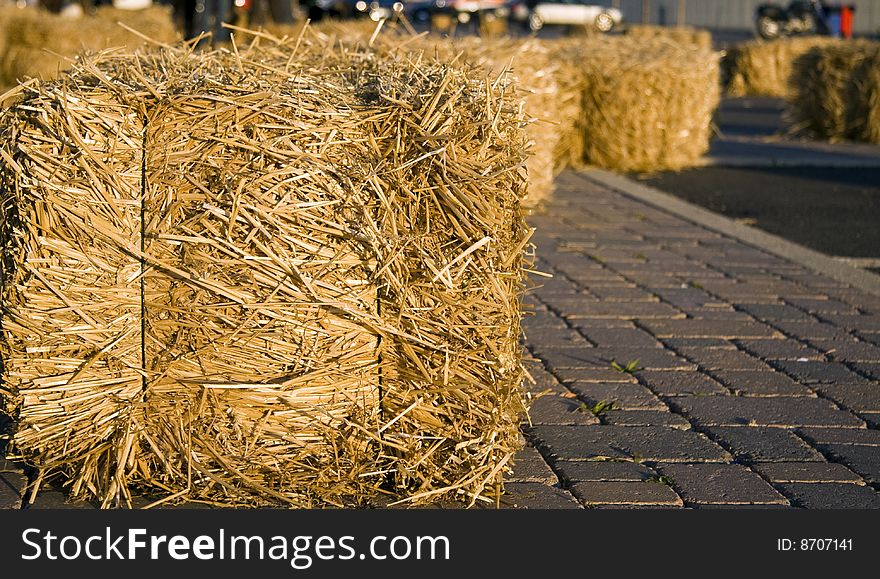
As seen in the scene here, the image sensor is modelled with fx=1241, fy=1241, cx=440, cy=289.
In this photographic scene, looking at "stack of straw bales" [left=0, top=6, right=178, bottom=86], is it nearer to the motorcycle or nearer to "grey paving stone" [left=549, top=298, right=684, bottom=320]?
"grey paving stone" [left=549, top=298, right=684, bottom=320]

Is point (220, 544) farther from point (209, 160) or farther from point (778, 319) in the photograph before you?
point (778, 319)

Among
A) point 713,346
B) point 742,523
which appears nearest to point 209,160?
point 742,523

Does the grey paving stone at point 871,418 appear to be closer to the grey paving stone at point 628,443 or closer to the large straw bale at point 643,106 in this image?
the grey paving stone at point 628,443

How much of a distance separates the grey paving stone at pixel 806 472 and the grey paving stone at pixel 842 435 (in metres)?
0.26

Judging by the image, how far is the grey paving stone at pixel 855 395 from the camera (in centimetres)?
527

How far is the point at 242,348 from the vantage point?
400 cm

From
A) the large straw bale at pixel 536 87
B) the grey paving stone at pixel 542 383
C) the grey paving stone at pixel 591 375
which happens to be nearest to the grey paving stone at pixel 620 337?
the grey paving stone at pixel 591 375

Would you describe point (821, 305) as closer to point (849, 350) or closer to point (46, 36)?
point (849, 350)

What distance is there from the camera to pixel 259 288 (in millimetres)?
3949

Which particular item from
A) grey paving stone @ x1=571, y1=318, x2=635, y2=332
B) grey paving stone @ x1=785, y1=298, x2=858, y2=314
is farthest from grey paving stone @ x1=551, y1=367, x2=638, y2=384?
grey paving stone @ x1=785, y1=298, x2=858, y2=314

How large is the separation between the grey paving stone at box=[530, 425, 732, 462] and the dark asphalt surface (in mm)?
4169

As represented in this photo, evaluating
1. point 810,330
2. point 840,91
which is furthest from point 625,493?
point 840,91

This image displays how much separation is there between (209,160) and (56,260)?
581 millimetres

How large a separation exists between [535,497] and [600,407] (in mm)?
1039
